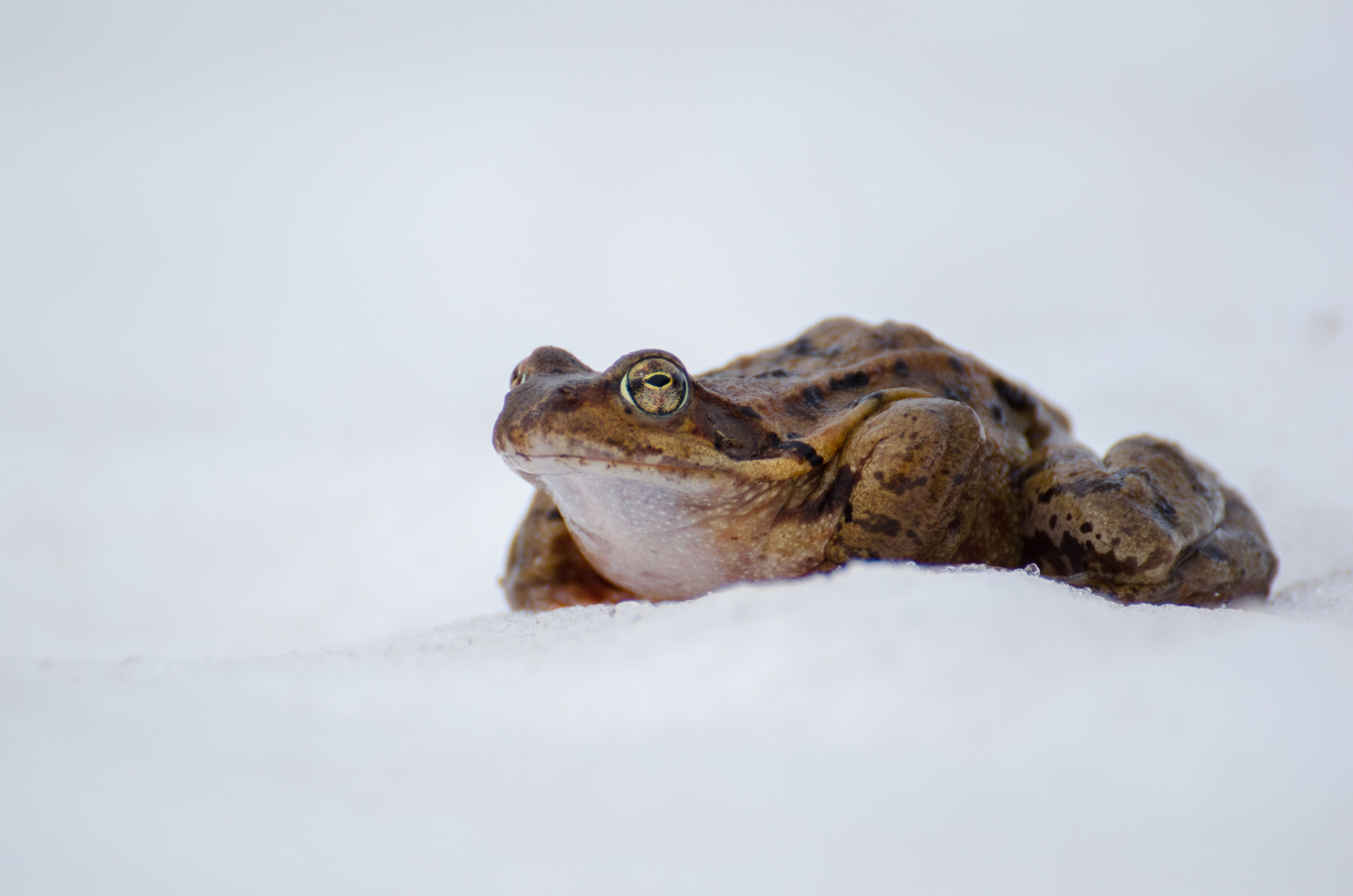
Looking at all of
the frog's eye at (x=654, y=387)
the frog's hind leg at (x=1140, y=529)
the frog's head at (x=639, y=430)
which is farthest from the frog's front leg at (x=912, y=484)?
the frog's eye at (x=654, y=387)

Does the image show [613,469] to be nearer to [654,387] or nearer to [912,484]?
[654,387]

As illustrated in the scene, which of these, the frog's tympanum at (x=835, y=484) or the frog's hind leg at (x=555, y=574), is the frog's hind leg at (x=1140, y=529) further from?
the frog's hind leg at (x=555, y=574)

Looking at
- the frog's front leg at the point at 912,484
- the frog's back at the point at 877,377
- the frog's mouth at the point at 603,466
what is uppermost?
the frog's back at the point at 877,377

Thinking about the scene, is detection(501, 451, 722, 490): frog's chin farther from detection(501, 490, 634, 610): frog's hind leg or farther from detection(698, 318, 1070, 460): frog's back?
detection(501, 490, 634, 610): frog's hind leg

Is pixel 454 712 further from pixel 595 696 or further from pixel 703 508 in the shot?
pixel 703 508

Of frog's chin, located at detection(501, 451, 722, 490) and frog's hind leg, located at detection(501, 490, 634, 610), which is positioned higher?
frog's chin, located at detection(501, 451, 722, 490)

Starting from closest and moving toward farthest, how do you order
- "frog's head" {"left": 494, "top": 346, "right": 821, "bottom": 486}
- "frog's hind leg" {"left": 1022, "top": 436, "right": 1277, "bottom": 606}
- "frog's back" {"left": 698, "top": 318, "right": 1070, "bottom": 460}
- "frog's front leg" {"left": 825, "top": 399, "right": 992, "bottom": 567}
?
"frog's head" {"left": 494, "top": 346, "right": 821, "bottom": 486} → "frog's front leg" {"left": 825, "top": 399, "right": 992, "bottom": 567} → "frog's hind leg" {"left": 1022, "top": 436, "right": 1277, "bottom": 606} → "frog's back" {"left": 698, "top": 318, "right": 1070, "bottom": 460}

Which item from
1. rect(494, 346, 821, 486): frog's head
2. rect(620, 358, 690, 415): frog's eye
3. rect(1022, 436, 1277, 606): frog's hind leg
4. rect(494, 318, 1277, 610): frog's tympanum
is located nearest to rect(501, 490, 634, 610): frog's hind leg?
rect(494, 318, 1277, 610): frog's tympanum
